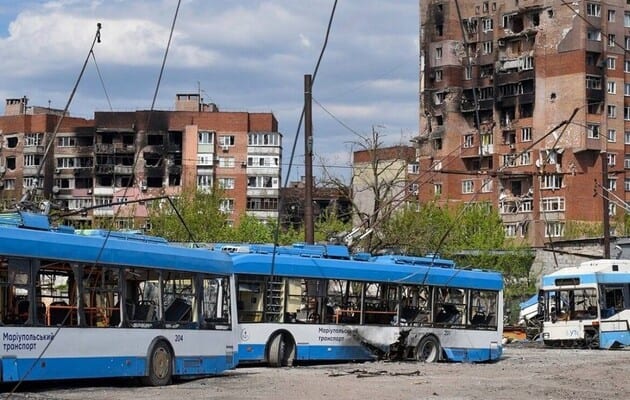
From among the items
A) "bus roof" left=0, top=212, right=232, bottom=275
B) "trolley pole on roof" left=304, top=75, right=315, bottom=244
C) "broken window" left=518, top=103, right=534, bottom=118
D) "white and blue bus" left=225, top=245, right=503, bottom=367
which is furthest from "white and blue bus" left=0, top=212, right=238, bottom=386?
"broken window" left=518, top=103, right=534, bottom=118

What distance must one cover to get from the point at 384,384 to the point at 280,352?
5.85m

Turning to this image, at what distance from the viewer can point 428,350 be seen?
30719mm

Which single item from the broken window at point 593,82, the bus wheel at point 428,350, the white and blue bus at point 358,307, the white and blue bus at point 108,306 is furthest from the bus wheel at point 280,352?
the broken window at point 593,82

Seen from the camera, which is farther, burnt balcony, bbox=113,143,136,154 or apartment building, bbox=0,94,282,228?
burnt balcony, bbox=113,143,136,154

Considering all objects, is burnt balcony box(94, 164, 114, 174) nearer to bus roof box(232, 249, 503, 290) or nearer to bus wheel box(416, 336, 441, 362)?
bus roof box(232, 249, 503, 290)

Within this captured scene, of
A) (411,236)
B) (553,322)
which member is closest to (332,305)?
(553,322)

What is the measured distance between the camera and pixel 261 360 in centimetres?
2644

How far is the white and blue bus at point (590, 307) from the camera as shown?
39.9 m

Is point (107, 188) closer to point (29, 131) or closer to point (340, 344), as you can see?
point (29, 131)

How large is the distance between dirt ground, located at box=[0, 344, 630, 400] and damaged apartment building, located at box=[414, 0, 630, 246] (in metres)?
68.0

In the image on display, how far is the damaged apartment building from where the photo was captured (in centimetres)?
9825

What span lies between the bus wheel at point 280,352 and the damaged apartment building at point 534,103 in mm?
67759

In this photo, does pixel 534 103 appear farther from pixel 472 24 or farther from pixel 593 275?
pixel 593 275

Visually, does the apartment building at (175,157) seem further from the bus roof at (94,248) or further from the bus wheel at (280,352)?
the bus roof at (94,248)
